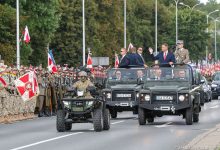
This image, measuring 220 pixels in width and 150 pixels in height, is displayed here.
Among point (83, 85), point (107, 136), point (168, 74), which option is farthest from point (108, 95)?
point (107, 136)

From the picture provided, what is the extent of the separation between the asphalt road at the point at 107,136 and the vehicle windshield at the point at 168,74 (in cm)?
145

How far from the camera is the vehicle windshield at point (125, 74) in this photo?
35688 millimetres

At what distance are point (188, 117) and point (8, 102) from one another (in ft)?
29.0

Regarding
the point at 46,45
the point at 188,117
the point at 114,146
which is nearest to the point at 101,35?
the point at 46,45

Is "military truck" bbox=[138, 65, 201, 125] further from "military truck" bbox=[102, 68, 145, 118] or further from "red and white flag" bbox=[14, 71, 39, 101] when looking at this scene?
"red and white flag" bbox=[14, 71, 39, 101]

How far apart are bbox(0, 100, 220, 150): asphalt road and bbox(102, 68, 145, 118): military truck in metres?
1.66

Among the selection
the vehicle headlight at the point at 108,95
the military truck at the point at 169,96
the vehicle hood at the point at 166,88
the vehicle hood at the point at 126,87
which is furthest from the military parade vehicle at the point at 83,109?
A: the vehicle hood at the point at 126,87

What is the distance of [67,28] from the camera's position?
91938mm

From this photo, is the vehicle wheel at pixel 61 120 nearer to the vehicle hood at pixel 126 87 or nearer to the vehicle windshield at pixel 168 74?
the vehicle windshield at pixel 168 74

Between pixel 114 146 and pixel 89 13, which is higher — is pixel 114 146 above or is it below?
below

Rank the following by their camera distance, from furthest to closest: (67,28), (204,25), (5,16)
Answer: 1. (204,25)
2. (67,28)
3. (5,16)

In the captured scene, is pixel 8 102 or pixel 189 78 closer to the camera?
pixel 189 78

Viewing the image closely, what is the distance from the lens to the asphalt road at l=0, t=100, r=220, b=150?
68.6 feet

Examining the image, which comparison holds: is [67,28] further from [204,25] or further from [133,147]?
[133,147]
